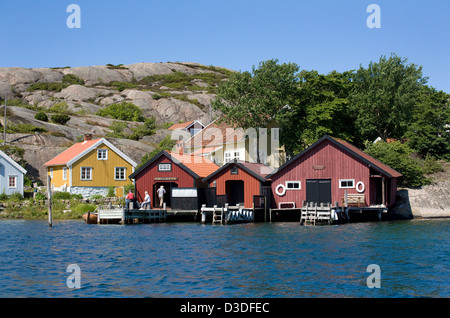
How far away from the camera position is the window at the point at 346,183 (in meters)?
48.2

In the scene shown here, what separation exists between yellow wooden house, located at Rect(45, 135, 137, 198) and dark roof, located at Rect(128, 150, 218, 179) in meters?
11.2

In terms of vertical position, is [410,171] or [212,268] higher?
[410,171]

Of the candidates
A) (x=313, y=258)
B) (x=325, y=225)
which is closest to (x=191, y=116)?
(x=325, y=225)

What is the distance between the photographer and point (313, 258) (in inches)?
1046

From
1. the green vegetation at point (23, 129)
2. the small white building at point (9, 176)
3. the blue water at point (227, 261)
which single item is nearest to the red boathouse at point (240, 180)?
the blue water at point (227, 261)

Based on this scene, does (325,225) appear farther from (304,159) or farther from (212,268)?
(212,268)

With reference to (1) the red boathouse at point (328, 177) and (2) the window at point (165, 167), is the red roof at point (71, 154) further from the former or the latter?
(1) the red boathouse at point (328, 177)

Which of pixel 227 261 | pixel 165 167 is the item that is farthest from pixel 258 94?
pixel 227 261

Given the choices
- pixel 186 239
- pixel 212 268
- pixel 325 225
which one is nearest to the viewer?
pixel 212 268

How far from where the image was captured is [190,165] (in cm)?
5372

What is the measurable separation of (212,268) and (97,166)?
42.2 meters

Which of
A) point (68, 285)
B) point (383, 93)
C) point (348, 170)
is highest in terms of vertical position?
point (383, 93)

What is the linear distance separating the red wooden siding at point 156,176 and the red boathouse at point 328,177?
849cm

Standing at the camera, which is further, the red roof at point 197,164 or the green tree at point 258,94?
the green tree at point 258,94
